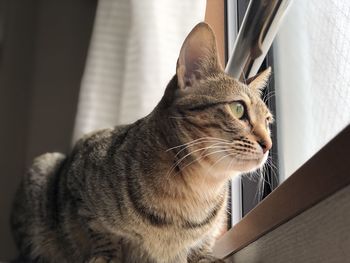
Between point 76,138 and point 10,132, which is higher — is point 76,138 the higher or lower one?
the higher one

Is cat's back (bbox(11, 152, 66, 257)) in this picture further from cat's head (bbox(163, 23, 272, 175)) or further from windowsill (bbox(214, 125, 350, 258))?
windowsill (bbox(214, 125, 350, 258))

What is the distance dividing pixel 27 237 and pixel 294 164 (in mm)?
713

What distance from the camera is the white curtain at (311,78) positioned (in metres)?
0.83

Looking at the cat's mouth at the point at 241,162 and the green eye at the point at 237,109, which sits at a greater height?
the green eye at the point at 237,109

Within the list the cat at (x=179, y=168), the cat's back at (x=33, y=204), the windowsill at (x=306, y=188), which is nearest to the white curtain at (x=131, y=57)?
the cat's back at (x=33, y=204)

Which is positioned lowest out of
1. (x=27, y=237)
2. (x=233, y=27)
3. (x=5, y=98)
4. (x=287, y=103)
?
(x=27, y=237)

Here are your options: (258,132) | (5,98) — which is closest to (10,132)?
(5,98)

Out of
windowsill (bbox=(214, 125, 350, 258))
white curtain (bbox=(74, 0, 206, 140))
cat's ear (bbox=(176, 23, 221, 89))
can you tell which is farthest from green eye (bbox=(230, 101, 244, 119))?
white curtain (bbox=(74, 0, 206, 140))

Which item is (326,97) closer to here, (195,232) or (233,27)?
(195,232)

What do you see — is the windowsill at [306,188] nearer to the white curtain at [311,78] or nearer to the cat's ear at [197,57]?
the white curtain at [311,78]

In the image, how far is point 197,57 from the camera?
36.4 inches

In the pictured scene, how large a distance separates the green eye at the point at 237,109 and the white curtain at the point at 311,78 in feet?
0.55

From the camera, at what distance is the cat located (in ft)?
2.85

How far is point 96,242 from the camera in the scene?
0.93 m
